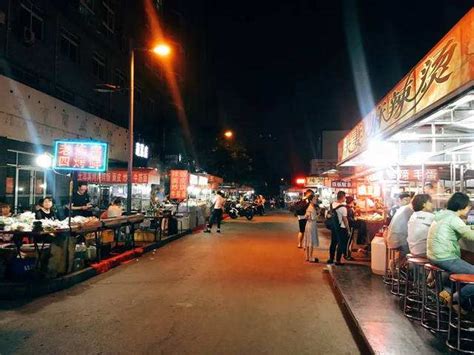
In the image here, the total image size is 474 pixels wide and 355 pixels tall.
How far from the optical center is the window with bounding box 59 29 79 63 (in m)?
20.7

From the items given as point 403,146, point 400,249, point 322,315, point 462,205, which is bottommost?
point 322,315

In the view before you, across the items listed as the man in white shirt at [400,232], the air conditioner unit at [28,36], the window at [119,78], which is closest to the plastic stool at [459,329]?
the man in white shirt at [400,232]

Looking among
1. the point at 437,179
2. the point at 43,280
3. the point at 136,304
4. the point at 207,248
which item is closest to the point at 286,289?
the point at 136,304

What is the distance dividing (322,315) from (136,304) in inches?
130

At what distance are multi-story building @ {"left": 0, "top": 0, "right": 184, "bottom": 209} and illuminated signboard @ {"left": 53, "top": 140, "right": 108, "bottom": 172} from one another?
2.61 meters

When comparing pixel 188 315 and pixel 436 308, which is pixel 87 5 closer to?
pixel 188 315

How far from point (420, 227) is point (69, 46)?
1942 cm

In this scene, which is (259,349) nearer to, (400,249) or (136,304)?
(136,304)

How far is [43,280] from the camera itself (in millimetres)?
9117

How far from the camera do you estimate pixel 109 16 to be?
27031 mm

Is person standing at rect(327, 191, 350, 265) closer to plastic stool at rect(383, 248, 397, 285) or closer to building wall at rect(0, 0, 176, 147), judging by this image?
plastic stool at rect(383, 248, 397, 285)

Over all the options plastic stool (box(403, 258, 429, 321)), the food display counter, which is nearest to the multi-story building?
the food display counter

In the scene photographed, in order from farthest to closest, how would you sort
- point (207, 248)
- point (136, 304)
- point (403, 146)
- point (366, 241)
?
point (207, 248)
point (366, 241)
point (403, 146)
point (136, 304)

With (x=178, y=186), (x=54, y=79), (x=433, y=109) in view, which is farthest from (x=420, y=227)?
(x=54, y=79)
